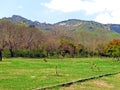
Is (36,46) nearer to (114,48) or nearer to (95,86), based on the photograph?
(114,48)

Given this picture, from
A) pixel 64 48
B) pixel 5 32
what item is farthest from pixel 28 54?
pixel 5 32

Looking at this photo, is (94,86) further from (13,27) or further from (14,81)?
(13,27)

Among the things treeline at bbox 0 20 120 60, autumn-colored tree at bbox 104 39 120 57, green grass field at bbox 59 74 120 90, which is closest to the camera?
green grass field at bbox 59 74 120 90

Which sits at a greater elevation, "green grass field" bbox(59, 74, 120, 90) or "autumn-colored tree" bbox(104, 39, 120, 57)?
"autumn-colored tree" bbox(104, 39, 120, 57)

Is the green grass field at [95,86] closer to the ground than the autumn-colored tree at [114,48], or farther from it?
closer to the ground

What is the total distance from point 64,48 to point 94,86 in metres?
113

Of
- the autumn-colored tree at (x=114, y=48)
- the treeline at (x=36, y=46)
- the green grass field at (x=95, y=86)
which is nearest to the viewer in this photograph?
the green grass field at (x=95, y=86)

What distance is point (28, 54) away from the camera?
4599 inches

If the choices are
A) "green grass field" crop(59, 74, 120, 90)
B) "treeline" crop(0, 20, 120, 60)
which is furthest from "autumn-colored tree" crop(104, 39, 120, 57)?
"green grass field" crop(59, 74, 120, 90)

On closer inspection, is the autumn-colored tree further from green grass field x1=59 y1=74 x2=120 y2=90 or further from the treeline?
green grass field x1=59 y1=74 x2=120 y2=90

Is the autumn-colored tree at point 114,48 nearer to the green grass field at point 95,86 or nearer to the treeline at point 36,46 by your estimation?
the treeline at point 36,46

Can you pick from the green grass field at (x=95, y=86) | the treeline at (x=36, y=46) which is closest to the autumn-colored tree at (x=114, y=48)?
the treeline at (x=36, y=46)

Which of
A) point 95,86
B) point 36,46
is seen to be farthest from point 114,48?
point 95,86

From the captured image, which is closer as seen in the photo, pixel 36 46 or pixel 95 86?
pixel 95 86
